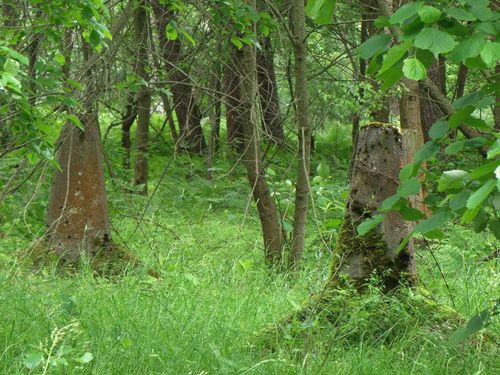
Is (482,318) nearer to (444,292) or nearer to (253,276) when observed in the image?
(444,292)

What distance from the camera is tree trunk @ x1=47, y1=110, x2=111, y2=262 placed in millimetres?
7059

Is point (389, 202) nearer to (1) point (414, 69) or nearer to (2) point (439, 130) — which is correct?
(2) point (439, 130)

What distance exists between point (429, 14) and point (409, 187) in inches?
29.3

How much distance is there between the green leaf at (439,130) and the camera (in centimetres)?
267

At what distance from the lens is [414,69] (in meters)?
2.14

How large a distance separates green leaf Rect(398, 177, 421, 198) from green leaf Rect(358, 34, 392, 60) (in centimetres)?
50

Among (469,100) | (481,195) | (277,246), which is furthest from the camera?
(277,246)

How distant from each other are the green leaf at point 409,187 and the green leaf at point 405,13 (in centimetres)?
70

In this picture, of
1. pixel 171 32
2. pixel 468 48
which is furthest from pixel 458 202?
pixel 171 32

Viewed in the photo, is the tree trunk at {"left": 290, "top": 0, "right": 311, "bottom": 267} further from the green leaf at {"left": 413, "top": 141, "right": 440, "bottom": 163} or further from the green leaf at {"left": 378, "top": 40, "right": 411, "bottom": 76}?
the green leaf at {"left": 378, "top": 40, "right": 411, "bottom": 76}

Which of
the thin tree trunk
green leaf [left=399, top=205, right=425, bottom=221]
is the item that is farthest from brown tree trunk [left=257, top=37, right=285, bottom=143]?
green leaf [left=399, top=205, right=425, bottom=221]

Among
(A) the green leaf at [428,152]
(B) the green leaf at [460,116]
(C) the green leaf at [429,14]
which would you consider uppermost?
(C) the green leaf at [429,14]

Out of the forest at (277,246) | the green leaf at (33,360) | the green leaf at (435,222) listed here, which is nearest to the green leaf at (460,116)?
the forest at (277,246)

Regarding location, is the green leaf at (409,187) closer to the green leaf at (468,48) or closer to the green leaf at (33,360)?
the green leaf at (468,48)
